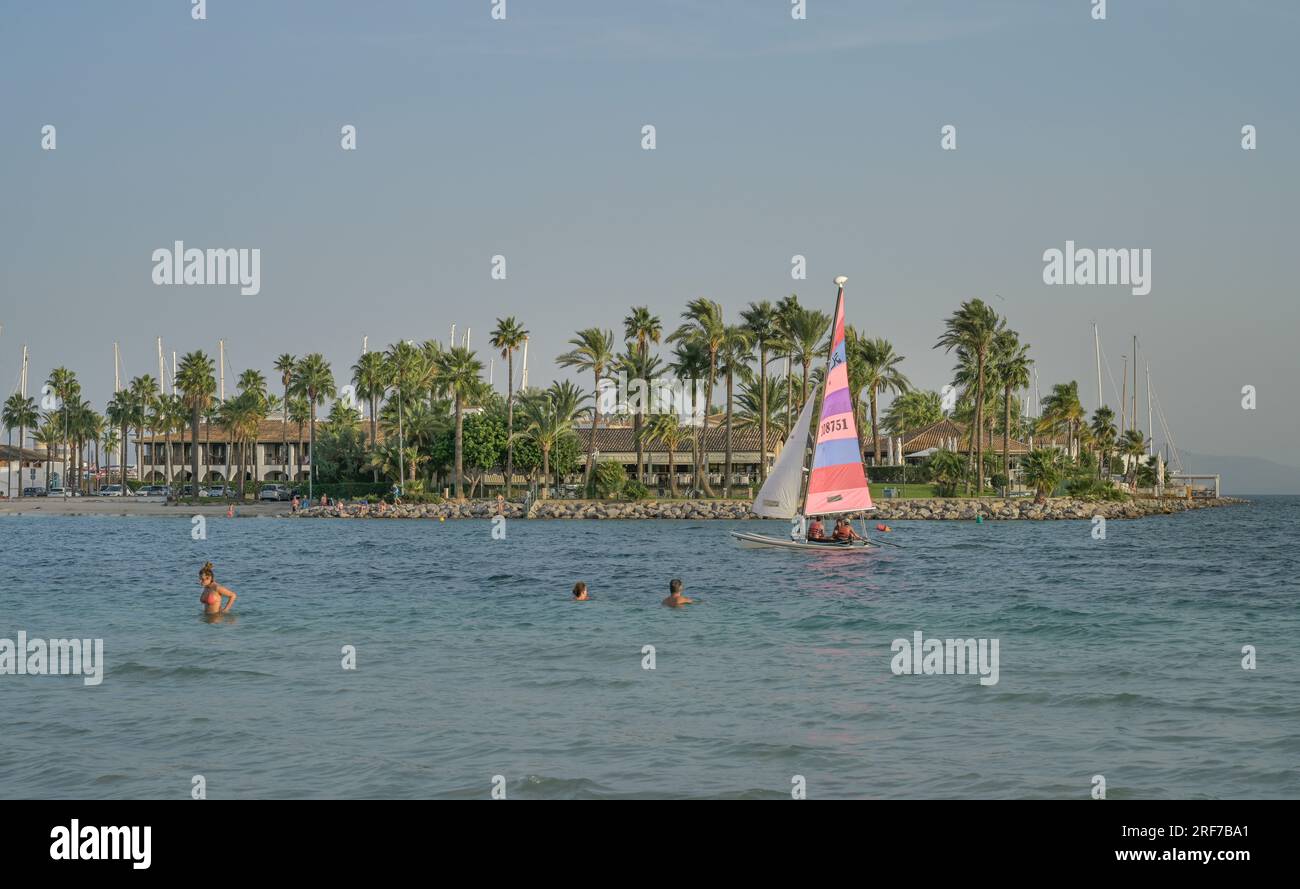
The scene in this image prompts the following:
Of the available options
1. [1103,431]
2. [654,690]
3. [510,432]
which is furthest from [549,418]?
[654,690]

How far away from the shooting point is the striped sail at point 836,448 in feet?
151

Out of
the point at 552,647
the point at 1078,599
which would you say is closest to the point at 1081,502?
the point at 1078,599

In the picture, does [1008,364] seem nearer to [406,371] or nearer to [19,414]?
[406,371]

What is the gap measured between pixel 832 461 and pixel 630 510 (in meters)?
48.8

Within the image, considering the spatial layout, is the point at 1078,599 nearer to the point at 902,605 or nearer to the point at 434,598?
the point at 902,605

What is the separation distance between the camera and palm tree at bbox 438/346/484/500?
10644cm

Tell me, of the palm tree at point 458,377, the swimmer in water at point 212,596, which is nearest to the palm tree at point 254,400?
the palm tree at point 458,377

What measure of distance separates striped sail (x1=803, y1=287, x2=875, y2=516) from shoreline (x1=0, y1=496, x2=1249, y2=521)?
3790cm

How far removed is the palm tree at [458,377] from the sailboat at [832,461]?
60805 millimetres

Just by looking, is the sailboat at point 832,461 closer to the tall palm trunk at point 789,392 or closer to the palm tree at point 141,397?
the tall palm trunk at point 789,392

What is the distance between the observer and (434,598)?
33.5 meters
